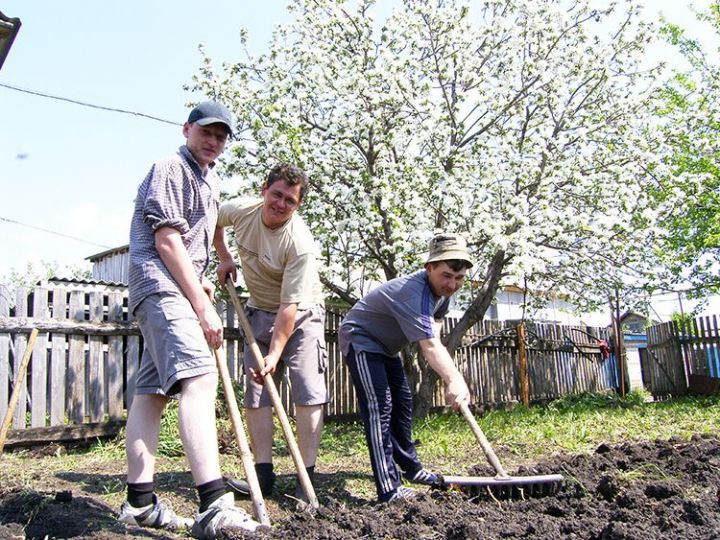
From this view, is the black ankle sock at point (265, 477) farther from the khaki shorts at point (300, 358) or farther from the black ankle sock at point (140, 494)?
the black ankle sock at point (140, 494)

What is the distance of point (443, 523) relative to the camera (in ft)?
10.1

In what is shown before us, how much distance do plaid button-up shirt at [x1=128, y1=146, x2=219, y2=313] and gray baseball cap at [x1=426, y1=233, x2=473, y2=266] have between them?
1357 mm

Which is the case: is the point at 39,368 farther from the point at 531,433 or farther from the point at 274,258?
the point at 531,433

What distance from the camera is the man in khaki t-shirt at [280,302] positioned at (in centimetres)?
391

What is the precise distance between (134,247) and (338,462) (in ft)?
9.37

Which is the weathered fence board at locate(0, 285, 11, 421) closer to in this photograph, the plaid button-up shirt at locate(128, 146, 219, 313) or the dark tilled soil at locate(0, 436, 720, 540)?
the dark tilled soil at locate(0, 436, 720, 540)

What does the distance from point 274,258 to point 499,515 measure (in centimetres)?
188

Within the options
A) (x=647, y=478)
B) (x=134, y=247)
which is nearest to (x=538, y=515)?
(x=647, y=478)

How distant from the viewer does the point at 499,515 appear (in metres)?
3.22

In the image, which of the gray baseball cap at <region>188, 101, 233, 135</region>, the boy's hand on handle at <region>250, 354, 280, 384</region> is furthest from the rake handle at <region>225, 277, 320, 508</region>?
the gray baseball cap at <region>188, 101, 233, 135</region>

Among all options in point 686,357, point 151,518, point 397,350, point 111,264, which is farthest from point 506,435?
point 111,264

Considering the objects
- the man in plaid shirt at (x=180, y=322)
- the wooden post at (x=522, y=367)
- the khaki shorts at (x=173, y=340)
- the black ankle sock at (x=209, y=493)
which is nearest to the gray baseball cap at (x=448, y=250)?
the man in plaid shirt at (x=180, y=322)

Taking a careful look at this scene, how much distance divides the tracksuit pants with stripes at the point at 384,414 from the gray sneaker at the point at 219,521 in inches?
46.8

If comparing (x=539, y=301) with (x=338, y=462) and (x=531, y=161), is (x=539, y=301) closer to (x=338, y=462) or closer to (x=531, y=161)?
(x=531, y=161)
